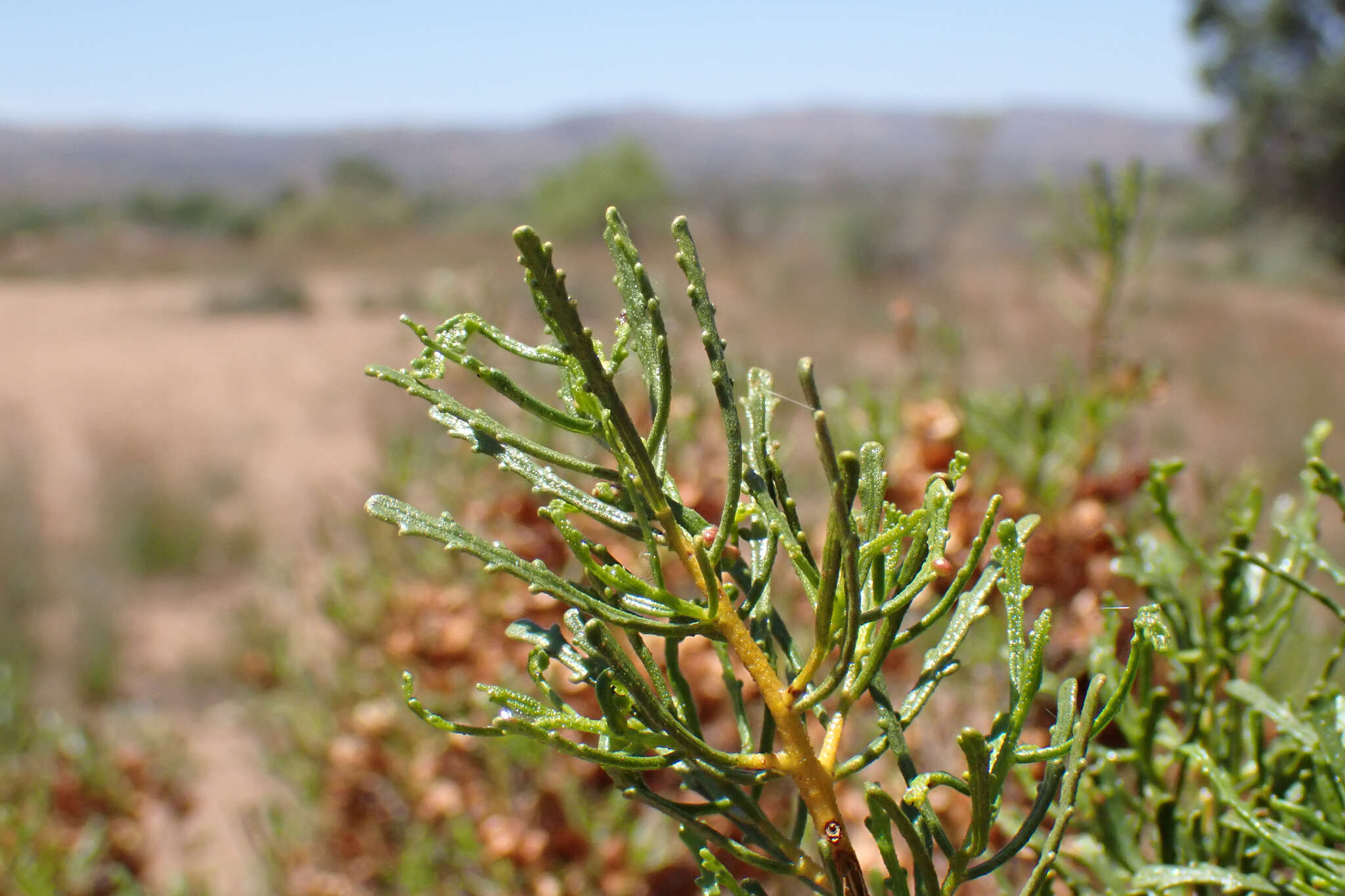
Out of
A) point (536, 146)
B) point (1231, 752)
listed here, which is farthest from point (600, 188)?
point (536, 146)

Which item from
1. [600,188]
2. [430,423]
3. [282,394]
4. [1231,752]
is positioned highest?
[600,188]

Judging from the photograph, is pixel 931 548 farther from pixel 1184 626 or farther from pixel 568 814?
pixel 568 814

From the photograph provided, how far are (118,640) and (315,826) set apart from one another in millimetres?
3666

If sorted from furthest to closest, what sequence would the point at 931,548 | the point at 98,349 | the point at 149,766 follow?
the point at 98,349 → the point at 149,766 → the point at 931,548

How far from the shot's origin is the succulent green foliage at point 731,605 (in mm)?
472

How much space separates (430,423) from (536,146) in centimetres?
11802

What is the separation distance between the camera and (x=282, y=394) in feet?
43.6

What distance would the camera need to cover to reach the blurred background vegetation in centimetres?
151

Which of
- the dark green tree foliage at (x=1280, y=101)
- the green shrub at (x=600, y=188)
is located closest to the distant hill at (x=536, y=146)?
the green shrub at (x=600, y=188)

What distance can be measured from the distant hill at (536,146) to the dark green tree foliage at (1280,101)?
186ft

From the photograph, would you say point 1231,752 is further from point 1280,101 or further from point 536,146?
point 536,146

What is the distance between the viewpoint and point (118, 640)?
204 inches

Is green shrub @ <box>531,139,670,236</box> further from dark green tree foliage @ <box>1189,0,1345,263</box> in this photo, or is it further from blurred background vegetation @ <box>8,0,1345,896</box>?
dark green tree foliage @ <box>1189,0,1345,263</box>

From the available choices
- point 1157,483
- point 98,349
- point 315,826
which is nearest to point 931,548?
point 1157,483
